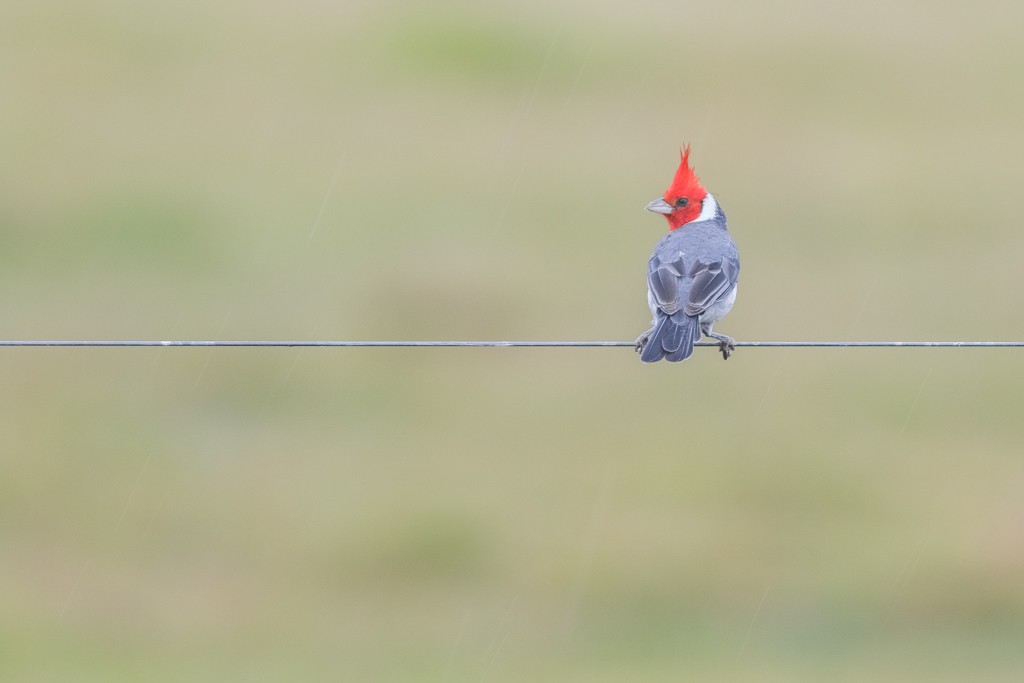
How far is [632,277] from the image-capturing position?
66.9 feet

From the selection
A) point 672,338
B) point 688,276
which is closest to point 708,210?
point 688,276

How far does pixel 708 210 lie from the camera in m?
10.9

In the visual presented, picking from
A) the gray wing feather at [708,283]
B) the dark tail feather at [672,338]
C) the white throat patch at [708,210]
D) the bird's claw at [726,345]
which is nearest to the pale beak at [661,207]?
the white throat patch at [708,210]

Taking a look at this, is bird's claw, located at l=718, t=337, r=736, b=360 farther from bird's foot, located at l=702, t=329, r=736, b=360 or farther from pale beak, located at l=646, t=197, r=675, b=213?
pale beak, located at l=646, t=197, r=675, b=213

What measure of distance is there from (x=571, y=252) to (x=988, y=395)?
5039 millimetres

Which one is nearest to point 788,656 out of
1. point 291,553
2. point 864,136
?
point 291,553

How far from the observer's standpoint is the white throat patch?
1085 centimetres

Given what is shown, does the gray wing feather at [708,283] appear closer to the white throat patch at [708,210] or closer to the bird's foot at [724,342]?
the bird's foot at [724,342]

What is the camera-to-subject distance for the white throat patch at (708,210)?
427 inches

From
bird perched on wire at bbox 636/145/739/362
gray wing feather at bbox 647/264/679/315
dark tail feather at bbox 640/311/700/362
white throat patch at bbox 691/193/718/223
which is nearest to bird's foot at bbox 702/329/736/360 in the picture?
bird perched on wire at bbox 636/145/739/362

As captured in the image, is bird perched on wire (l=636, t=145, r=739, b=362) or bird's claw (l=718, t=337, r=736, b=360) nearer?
bird perched on wire (l=636, t=145, r=739, b=362)

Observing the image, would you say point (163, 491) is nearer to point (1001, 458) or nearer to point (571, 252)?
point (571, 252)

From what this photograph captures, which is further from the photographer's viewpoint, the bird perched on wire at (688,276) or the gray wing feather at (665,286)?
the gray wing feather at (665,286)

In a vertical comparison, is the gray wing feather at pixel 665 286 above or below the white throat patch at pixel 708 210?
below
